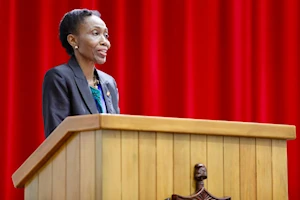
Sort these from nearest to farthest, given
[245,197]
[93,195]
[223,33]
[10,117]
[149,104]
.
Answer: [93,195]
[245,197]
[10,117]
[149,104]
[223,33]

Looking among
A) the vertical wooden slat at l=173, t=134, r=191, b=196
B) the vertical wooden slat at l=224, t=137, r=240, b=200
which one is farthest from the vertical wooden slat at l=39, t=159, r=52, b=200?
the vertical wooden slat at l=224, t=137, r=240, b=200

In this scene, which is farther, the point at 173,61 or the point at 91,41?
the point at 173,61

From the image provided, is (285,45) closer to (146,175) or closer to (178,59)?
(178,59)

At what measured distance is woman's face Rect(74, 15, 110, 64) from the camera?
8.15ft

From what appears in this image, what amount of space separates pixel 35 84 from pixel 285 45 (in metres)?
1.49

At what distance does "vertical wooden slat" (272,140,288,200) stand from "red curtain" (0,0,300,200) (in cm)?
154

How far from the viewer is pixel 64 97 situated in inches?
90.3

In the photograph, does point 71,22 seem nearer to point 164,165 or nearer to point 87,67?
point 87,67

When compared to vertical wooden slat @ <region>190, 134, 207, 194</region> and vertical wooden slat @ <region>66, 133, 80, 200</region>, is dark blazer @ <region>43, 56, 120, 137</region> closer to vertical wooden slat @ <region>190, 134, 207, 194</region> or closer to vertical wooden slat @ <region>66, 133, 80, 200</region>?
vertical wooden slat @ <region>66, 133, 80, 200</region>

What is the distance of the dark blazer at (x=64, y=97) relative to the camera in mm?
2258

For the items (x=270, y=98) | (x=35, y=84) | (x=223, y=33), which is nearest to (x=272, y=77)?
(x=270, y=98)

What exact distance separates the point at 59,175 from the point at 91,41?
27.2 inches

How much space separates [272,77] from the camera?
3.97 metres

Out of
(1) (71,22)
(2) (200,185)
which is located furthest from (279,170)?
(1) (71,22)
